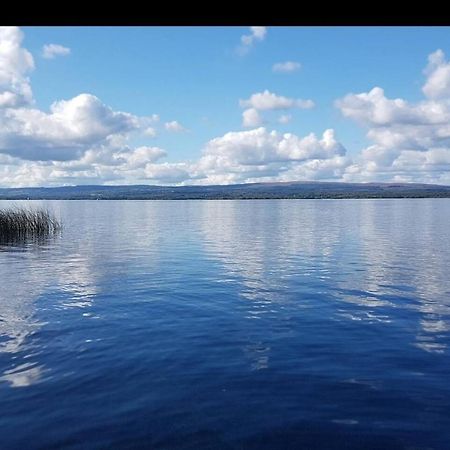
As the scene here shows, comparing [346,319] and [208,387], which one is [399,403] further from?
[346,319]

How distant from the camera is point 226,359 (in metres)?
15.9

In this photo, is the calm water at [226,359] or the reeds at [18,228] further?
the reeds at [18,228]

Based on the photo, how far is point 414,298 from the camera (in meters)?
26.0

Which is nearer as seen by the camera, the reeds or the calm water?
the calm water

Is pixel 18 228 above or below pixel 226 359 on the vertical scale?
above

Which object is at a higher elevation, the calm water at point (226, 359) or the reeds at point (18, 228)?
the reeds at point (18, 228)

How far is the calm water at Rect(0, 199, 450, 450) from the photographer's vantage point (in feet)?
35.9

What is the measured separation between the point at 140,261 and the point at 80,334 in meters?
23.7

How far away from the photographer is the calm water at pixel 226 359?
10.9 metres

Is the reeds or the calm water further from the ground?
the reeds

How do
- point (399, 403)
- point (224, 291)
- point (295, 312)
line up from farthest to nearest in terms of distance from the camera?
1. point (224, 291)
2. point (295, 312)
3. point (399, 403)

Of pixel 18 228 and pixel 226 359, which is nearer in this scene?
pixel 226 359
